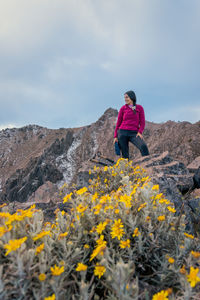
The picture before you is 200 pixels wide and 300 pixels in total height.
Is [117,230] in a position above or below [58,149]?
below

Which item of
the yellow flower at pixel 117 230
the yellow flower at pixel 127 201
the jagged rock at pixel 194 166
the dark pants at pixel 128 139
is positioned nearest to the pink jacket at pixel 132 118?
the dark pants at pixel 128 139

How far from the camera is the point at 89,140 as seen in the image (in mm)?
34781

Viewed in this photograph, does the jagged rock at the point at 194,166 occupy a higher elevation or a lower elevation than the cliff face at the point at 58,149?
lower

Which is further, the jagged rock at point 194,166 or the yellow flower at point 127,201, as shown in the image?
the jagged rock at point 194,166


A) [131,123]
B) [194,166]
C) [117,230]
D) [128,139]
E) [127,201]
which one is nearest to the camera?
[117,230]

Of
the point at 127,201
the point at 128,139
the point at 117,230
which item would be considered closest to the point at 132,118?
the point at 128,139

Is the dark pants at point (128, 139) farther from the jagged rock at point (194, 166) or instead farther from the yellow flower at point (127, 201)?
the yellow flower at point (127, 201)

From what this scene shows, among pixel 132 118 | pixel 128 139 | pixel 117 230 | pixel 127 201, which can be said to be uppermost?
pixel 132 118

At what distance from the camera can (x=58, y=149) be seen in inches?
1337

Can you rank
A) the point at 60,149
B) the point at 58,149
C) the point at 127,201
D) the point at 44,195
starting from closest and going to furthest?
1. the point at 127,201
2. the point at 44,195
3. the point at 58,149
4. the point at 60,149

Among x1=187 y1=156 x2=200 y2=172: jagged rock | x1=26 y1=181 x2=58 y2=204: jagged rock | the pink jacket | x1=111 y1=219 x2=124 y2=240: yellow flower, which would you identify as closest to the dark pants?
the pink jacket

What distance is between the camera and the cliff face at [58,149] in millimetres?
23844

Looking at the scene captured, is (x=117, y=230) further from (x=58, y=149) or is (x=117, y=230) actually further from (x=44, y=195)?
(x=58, y=149)

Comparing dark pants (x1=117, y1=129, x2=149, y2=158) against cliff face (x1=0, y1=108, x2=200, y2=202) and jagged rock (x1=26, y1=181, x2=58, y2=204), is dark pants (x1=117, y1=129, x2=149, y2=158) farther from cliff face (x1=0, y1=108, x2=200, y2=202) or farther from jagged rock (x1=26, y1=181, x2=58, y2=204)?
cliff face (x1=0, y1=108, x2=200, y2=202)
